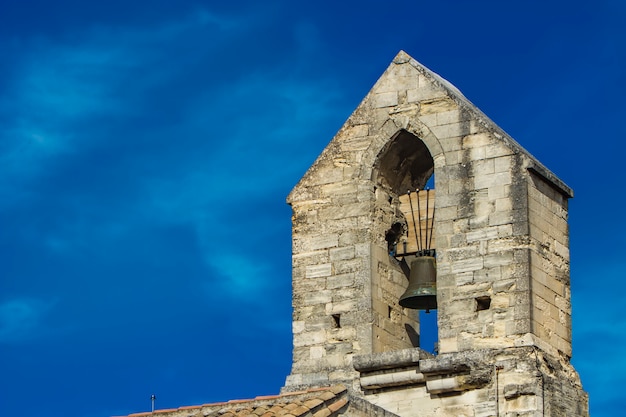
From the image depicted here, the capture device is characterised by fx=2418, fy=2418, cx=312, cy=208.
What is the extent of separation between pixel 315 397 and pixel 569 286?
4087 millimetres

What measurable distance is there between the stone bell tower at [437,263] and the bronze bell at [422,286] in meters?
0.21

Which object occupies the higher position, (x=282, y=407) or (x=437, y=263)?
(x=437, y=263)

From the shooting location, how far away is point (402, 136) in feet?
91.8

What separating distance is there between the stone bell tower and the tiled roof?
176 centimetres

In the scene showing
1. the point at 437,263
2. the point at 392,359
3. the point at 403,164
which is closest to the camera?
the point at 392,359

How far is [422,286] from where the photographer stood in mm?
27562

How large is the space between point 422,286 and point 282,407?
3390mm

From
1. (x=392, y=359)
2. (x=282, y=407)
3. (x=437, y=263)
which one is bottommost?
(x=282, y=407)

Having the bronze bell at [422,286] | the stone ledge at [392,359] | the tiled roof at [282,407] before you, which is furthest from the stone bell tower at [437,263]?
the tiled roof at [282,407]

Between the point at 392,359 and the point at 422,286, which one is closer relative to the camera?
the point at 392,359

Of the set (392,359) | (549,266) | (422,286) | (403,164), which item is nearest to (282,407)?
(392,359)

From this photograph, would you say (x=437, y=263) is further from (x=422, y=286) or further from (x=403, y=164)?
(x=403, y=164)

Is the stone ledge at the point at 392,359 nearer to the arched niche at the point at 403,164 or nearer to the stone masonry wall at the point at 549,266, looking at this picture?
the stone masonry wall at the point at 549,266

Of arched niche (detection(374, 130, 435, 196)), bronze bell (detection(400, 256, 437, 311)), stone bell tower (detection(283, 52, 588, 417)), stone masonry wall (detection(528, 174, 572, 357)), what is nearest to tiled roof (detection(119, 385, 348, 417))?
stone bell tower (detection(283, 52, 588, 417))
